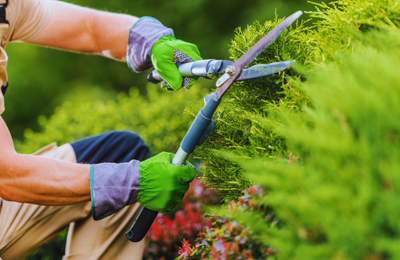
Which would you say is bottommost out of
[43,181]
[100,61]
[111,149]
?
[100,61]

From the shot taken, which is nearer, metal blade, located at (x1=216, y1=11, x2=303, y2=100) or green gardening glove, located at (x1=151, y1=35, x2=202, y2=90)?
metal blade, located at (x1=216, y1=11, x2=303, y2=100)

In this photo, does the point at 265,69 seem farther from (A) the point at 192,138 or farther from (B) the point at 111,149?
(B) the point at 111,149

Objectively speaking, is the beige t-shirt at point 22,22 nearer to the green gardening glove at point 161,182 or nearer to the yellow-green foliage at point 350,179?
the green gardening glove at point 161,182

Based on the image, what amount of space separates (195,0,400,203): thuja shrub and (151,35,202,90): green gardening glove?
14 cm

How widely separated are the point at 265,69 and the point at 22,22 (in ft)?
3.57

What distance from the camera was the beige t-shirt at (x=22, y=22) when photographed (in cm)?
121

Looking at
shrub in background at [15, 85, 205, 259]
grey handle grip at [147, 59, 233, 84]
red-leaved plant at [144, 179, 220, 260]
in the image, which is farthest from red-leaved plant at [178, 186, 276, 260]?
shrub in background at [15, 85, 205, 259]

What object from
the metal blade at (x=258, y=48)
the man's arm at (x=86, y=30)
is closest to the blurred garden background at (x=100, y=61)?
the man's arm at (x=86, y=30)

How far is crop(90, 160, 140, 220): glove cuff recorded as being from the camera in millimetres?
1011

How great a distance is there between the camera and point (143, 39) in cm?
140

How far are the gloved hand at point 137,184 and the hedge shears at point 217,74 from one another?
5cm

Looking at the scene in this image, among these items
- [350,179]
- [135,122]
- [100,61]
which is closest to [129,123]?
[135,122]

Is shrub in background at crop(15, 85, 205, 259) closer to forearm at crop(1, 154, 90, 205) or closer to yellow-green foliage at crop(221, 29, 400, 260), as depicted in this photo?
forearm at crop(1, 154, 90, 205)

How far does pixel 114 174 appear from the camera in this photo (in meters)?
1.02
